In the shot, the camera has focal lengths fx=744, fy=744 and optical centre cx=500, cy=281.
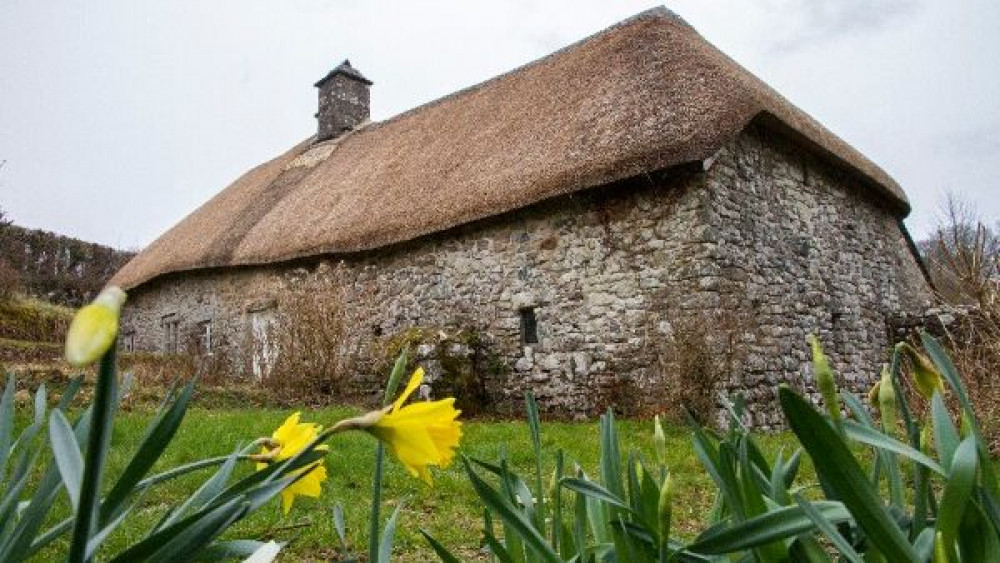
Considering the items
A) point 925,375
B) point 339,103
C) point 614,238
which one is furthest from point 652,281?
point 339,103

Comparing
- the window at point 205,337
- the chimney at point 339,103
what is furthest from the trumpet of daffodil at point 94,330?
the chimney at point 339,103

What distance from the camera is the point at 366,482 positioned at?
215 inches

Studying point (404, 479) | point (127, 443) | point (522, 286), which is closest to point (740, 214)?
point (522, 286)

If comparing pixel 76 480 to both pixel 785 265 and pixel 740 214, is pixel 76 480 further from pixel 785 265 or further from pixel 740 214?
pixel 785 265

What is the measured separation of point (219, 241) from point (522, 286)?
7.67m

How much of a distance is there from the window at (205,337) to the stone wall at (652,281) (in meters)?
3.43

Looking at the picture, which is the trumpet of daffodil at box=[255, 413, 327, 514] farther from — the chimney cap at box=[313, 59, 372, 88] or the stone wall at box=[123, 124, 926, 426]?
the chimney cap at box=[313, 59, 372, 88]

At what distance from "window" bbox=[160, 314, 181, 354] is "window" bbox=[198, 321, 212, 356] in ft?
3.54

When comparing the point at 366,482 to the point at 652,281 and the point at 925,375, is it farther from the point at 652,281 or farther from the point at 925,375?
the point at 925,375

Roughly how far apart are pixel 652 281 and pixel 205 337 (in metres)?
9.60

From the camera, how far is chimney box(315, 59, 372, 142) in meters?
17.9

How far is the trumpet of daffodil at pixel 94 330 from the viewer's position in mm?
506

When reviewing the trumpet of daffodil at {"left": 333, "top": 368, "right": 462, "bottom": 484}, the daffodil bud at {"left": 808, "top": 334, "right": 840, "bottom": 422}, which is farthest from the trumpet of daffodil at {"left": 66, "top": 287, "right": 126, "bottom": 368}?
the daffodil bud at {"left": 808, "top": 334, "right": 840, "bottom": 422}

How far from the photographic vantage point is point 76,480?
792mm
